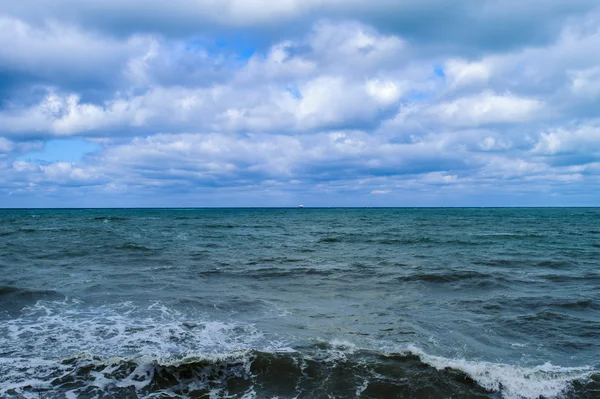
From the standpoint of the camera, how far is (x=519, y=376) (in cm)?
845

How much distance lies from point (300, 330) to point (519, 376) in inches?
208

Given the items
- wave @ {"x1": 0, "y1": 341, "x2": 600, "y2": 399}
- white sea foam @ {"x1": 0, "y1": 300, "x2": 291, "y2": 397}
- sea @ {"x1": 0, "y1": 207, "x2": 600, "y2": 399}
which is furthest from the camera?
white sea foam @ {"x1": 0, "y1": 300, "x2": 291, "y2": 397}

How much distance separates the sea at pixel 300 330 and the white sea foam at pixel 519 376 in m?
0.03

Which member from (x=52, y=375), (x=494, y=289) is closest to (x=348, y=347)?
(x=52, y=375)

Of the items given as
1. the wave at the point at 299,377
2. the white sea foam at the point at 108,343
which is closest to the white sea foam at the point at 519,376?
the wave at the point at 299,377

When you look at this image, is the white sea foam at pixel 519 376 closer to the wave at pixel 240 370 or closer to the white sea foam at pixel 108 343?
the wave at pixel 240 370

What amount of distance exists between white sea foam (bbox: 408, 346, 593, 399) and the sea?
3 centimetres

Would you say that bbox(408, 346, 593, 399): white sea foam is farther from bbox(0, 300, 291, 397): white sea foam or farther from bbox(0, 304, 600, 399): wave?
bbox(0, 300, 291, 397): white sea foam

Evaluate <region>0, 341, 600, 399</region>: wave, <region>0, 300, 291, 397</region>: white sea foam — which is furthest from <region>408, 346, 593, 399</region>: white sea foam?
<region>0, 300, 291, 397</region>: white sea foam

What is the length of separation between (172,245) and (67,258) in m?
9.02

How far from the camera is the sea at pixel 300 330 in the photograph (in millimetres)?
8281

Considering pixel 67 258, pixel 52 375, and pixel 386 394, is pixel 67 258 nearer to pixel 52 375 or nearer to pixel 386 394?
pixel 52 375

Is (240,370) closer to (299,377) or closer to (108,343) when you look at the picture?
(299,377)

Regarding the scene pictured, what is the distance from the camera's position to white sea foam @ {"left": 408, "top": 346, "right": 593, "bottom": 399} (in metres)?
8.05
